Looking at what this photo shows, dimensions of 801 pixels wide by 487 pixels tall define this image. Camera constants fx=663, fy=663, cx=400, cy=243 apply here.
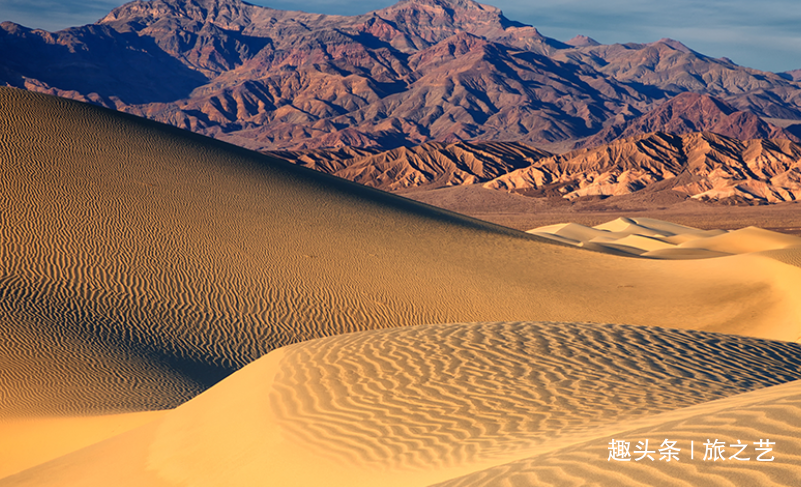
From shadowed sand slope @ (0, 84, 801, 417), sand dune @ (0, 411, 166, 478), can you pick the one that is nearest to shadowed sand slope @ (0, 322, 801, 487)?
sand dune @ (0, 411, 166, 478)

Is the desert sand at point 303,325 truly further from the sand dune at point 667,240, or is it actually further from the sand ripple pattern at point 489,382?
the sand dune at point 667,240

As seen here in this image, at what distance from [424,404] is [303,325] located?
8548mm

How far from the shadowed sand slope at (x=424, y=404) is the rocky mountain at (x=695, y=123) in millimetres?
139584

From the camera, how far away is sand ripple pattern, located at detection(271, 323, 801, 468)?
223 inches

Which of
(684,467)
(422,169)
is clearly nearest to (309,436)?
(684,467)

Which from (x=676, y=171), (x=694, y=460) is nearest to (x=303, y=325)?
(x=694, y=460)

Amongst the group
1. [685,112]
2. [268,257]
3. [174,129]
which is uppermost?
[685,112]

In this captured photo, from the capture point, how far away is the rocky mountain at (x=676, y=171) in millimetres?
66750

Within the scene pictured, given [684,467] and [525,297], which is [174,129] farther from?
[684,467]

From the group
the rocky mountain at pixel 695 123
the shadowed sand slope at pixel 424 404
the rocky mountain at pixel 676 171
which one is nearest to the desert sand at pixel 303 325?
the shadowed sand slope at pixel 424 404

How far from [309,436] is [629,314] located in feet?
40.3

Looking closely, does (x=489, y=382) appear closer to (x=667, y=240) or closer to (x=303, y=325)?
(x=303, y=325)

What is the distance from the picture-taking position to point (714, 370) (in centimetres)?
743

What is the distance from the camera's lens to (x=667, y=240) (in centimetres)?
Answer: 3841
